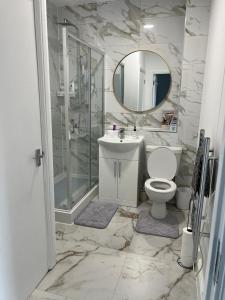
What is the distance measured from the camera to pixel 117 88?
10.9 ft

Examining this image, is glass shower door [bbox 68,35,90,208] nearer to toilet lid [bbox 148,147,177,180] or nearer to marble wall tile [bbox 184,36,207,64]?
toilet lid [bbox 148,147,177,180]

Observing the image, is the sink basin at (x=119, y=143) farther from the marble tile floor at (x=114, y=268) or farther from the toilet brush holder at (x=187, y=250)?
the toilet brush holder at (x=187, y=250)

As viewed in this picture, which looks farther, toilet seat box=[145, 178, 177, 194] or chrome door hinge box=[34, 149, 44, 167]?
toilet seat box=[145, 178, 177, 194]

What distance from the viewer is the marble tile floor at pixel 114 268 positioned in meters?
1.72

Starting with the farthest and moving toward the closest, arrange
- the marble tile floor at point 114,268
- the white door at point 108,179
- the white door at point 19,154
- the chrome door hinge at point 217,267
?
the white door at point 108,179
the marble tile floor at point 114,268
the white door at point 19,154
the chrome door hinge at point 217,267

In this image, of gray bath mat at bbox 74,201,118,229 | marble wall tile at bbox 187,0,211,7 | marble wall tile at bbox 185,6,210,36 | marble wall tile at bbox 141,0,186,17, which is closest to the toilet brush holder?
gray bath mat at bbox 74,201,118,229

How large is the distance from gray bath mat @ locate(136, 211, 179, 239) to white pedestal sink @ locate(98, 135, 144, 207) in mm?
357

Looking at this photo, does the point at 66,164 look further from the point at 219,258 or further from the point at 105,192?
the point at 219,258

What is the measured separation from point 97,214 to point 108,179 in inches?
19.4

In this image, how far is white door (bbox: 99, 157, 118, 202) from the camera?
3.01m

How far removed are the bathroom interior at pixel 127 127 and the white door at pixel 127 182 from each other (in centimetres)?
1

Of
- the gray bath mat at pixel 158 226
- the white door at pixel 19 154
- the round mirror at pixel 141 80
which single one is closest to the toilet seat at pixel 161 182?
the gray bath mat at pixel 158 226

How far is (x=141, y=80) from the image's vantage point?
3170 mm


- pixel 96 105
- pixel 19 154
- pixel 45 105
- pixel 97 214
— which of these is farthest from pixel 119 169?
pixel 19 154
